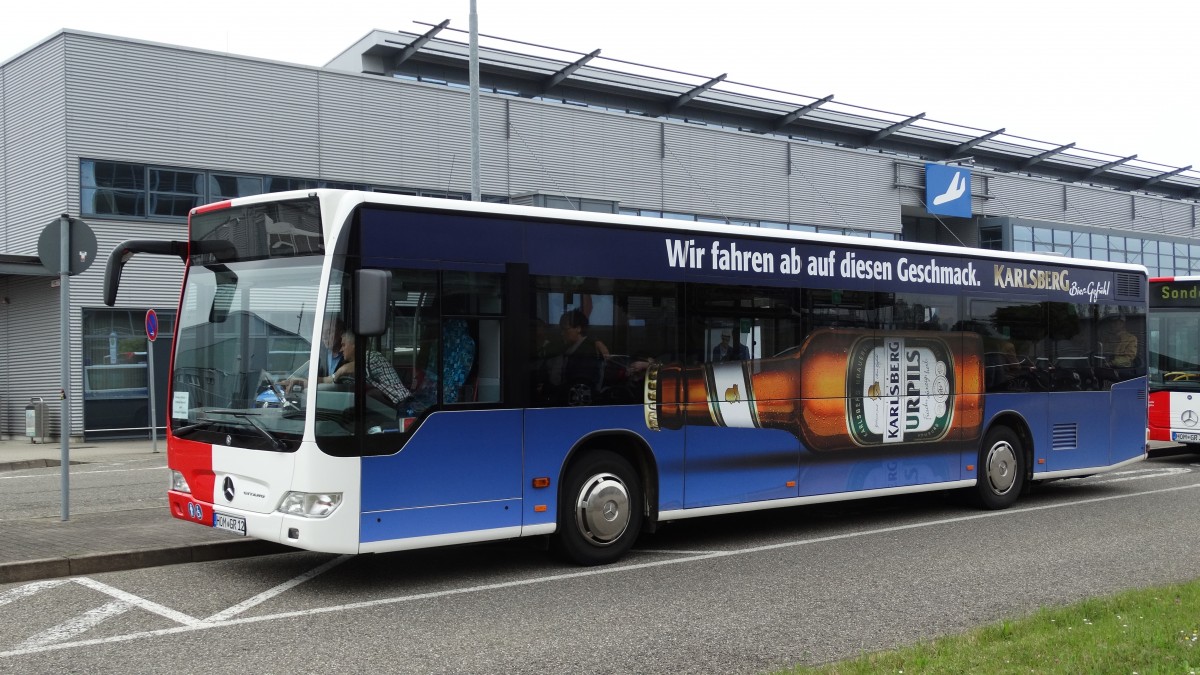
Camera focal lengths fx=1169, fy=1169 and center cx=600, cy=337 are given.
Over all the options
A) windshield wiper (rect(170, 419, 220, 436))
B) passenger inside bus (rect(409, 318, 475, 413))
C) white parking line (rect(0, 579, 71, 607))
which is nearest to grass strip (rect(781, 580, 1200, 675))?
passenger inside bus (rect(409, 318, 475, 413))

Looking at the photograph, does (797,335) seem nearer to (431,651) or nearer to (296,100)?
(431,651)

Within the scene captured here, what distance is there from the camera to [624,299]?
9.48 m

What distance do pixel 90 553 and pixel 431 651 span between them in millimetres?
3682

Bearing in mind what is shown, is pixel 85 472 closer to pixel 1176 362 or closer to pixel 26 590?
pixel 26 590

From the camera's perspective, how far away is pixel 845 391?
11227 mm

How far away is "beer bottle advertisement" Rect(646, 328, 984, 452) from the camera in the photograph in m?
9.93

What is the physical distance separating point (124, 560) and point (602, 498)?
3.66m

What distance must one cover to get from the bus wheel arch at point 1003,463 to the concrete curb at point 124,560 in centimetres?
749

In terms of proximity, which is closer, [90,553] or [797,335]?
[90,553]

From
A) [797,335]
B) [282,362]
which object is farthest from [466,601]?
[797,335]

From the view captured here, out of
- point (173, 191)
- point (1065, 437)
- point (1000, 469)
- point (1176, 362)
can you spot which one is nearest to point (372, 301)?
point (1000, 469)

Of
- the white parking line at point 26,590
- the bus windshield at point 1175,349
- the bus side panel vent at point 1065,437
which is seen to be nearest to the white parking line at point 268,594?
the white parking line at point 26,590

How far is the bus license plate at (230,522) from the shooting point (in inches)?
324

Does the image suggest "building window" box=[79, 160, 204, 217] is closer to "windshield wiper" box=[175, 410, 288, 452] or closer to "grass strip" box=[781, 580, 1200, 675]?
"windshield wiper" box=[175, 410, 288, 452]
